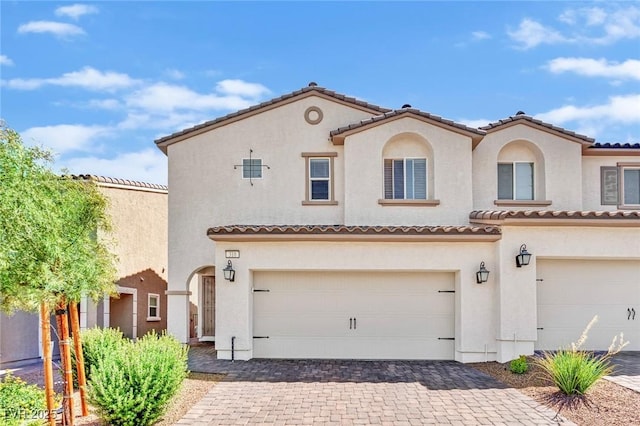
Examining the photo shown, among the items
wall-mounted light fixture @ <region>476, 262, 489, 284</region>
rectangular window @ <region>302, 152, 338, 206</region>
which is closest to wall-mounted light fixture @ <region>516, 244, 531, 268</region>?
wall-mounted light fixture @ <region>476, 262, 489, 284</region>

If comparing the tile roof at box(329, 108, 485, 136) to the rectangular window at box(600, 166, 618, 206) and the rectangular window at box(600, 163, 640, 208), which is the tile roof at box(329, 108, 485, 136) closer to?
the rectangular window at box(600, 166, 618, 206)

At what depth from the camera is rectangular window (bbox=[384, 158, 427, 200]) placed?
1543 cm

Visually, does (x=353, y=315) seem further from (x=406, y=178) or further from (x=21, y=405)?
(x=21, y=405)

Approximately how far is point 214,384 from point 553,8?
1326 cm

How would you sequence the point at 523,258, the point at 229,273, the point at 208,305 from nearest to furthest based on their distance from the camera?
the point at 523,258, the point at 229,273, the point at 208,305

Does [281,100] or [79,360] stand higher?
[281,100]

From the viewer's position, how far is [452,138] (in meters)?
15.2

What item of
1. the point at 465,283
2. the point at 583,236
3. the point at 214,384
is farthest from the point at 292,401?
the point at 583,236

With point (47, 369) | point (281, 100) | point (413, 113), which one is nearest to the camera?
point (47, 369)

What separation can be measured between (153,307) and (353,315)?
9001 mm

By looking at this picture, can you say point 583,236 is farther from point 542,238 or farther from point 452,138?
point 452,138

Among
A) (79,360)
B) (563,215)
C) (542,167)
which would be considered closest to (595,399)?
(563,215)

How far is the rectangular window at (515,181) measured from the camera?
52.7 feet

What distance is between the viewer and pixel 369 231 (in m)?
12.9
